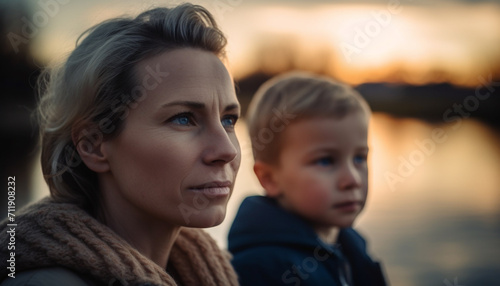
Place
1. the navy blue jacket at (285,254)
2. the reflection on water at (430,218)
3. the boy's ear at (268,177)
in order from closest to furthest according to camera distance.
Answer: the navy blue jacket at (285,254), the boy's ear at (268,177), the reflection on water at (430,218)

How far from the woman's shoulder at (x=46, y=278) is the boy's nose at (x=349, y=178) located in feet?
4.72

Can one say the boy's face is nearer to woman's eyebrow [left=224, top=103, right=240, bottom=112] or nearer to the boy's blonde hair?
the boy's blonde hair

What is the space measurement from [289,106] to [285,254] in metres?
0.74

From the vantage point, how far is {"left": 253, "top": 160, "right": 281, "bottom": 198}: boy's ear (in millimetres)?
2914

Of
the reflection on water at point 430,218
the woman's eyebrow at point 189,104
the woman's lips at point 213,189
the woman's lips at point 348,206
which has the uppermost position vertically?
the woman's eyebrow at point 189,104

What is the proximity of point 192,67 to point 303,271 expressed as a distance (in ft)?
3.98

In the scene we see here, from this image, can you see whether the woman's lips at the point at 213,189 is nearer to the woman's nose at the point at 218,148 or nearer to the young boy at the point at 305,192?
the woman's nose at the point at 218,148

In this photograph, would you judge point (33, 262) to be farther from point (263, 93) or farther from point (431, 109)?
point (431, 109)

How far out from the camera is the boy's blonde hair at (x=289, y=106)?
285cm

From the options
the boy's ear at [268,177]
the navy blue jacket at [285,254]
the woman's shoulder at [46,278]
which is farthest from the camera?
the boy's ear at [268,177]

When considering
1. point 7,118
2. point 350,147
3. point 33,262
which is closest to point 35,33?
point 33,262

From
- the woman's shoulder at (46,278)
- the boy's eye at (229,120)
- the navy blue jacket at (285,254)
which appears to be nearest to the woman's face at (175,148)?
the boy's eye at (229,120)

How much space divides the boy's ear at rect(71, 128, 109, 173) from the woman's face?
0.08 ft

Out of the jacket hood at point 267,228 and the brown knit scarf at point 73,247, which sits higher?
the brown knit scarf at point 73,247
